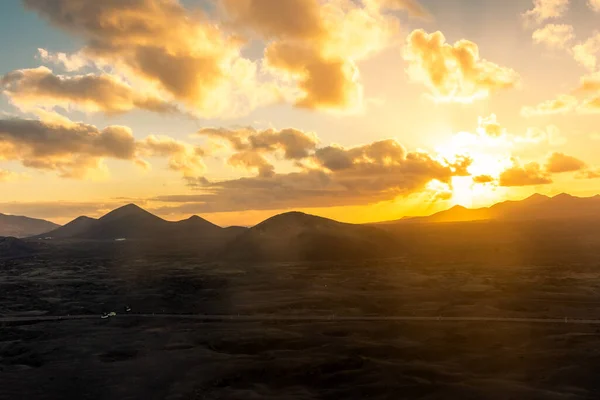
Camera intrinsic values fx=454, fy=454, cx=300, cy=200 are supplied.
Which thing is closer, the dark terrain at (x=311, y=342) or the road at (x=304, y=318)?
the dark terrain at (x=311, y=342)

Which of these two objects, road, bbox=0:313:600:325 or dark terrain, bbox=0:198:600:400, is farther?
road, bbox=0:313:600:325

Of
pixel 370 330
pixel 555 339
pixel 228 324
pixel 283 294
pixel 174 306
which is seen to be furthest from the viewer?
pixel 283 294

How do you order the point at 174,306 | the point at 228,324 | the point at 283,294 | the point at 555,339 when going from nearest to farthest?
the point at 555,339
the point at 228,324
the point at 174,306
the point at 283,294

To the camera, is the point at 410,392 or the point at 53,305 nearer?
the point at 410,392

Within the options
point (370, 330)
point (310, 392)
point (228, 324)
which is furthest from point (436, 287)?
point (310, 392)

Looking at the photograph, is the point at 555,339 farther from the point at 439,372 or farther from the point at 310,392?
the point at 310,392

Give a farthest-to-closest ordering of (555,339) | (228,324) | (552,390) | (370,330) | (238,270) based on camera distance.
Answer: (238,270) → (228,324) → (370,330) → (555,339) → (552,390)

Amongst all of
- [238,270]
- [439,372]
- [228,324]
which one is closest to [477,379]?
[439,372]

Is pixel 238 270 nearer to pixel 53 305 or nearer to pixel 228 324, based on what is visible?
pixel 53 305

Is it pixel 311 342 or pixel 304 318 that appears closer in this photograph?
pixel 311 342
